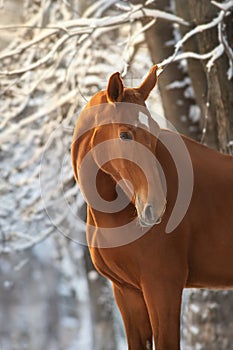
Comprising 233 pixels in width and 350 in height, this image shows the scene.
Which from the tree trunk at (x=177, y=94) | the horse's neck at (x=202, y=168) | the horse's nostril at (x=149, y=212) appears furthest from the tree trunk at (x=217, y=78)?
the horse's nostril at (x=149, y=212)

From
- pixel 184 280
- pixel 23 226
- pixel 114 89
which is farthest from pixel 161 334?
pixel 23 226

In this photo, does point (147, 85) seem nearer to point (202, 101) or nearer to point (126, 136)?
point (126, 136)

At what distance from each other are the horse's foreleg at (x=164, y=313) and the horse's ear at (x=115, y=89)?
2.25ft

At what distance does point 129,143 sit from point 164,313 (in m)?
0.63

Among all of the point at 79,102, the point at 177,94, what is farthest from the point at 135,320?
the point at 79,102

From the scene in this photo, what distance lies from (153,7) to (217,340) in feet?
8.51

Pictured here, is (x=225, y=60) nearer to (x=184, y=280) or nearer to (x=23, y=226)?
(x=184, y=280)

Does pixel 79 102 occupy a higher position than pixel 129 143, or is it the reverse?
pixel 79 102

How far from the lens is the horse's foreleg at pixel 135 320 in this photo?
3.17m

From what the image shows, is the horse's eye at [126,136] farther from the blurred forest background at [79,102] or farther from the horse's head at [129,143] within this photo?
the blurred forest background at [79,102]

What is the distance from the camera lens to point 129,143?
2826mm

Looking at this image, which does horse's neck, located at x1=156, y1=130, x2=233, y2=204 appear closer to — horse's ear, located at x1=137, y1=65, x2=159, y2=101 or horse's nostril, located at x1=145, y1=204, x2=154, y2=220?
horse's ear, located at x1=137, y1=65, x2=159, y2=101

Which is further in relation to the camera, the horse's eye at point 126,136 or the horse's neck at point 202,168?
the horse's neck at point 202,168

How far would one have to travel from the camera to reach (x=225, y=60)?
5172 mm
